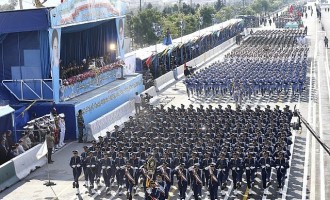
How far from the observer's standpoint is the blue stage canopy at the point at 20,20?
22.6m

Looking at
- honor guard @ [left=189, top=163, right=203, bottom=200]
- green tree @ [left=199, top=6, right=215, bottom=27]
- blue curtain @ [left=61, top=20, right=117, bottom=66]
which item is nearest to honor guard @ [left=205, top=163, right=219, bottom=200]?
honor guard @ [left=189, top=163, right=203, bottom=200]

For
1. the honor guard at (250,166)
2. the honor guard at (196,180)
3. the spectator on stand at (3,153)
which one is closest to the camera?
the honor guard at (196,180)

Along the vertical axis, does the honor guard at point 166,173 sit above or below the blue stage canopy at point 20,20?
below

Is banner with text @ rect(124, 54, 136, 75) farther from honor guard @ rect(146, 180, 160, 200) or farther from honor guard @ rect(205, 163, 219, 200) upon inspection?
honor guard @ rect(146, 180, 160, 200)

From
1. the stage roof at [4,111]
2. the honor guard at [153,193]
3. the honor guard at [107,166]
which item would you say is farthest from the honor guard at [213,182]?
the stage roof at [4,111]

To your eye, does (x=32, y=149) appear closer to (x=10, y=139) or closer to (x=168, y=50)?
(x=10, y=139)

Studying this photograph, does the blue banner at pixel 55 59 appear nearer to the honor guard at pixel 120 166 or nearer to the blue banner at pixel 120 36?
the honor guard at pixel 120 166

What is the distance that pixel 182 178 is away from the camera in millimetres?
15828

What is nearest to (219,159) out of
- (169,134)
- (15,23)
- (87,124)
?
(169,134)

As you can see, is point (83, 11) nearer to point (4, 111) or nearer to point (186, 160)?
point (4, 111)

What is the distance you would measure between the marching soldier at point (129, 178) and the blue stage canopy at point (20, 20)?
28.6 feet

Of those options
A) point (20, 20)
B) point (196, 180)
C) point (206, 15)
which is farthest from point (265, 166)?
point (206, 15)

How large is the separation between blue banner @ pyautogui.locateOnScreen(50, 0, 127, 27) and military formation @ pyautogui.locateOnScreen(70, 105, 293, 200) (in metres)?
6.10

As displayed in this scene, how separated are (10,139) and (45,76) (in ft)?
14.8
